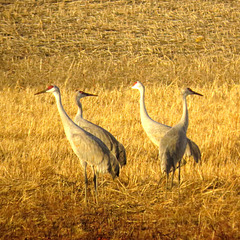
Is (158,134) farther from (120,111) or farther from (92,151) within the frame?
(120,111)

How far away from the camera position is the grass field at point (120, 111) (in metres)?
4.09

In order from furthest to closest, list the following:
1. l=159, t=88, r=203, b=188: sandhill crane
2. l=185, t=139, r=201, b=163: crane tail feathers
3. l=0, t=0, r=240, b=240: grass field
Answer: l=185, t=139, r=201, b=163: crane tail feathers
l=159, t=88, r=203, b=188: sandhill crane
l=0, t=0, r=240, b=240: grass field

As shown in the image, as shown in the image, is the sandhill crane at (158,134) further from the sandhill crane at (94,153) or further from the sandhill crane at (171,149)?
the sandhill crane at (94,153)

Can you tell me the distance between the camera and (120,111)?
28.1 ft

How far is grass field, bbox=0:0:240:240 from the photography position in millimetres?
4094

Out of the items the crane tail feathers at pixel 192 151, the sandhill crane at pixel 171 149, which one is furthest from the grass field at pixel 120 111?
the sandhill crane at pixel 171 149

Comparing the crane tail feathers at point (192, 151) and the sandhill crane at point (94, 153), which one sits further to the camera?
the crane tail feathers at point (192, 151)

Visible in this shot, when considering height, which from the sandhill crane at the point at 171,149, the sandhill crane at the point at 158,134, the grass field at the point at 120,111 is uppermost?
the sandhill crane at the point at 171,149

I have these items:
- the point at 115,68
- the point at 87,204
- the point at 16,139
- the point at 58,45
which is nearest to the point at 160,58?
the point at 115,68

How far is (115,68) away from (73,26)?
4223mm

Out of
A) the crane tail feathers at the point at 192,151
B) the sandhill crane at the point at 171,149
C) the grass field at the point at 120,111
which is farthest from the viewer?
the crane tail feathers at the point at 192,151

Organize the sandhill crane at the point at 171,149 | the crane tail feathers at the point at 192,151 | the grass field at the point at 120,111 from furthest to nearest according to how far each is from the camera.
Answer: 1. the crane tail feathers at the point at 192,151
2. the sandhill crane at the point at 171,149
3. the grass field at the point at 120,111

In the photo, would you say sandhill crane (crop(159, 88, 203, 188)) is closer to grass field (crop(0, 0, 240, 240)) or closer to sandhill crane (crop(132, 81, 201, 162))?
grass field (crop(0, 0, 240, 240))

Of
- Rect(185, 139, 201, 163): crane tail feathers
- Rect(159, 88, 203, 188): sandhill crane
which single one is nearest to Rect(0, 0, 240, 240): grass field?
Rect(185, 139, 201, 163): crane tail feathers
